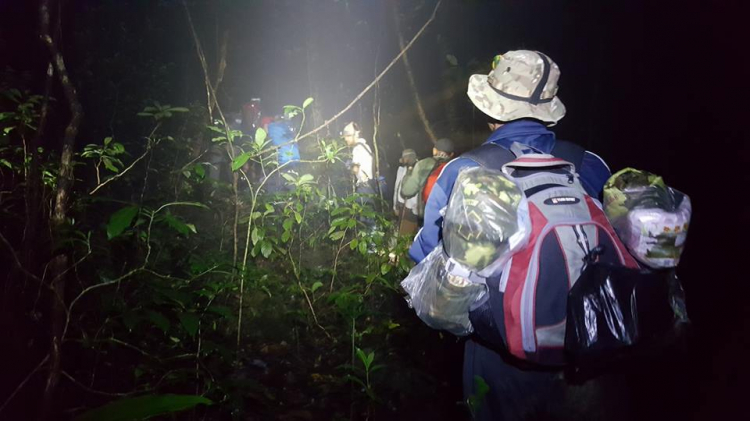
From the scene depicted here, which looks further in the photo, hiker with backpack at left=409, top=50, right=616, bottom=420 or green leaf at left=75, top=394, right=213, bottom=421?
hiker with backpack at left=409, top=50, right=616, bottom=420

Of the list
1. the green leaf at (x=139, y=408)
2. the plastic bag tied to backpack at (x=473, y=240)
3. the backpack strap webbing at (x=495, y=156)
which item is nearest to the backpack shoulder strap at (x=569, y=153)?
the backpack strap webbing at (x=495, y=156)

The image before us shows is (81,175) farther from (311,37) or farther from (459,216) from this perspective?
(311,37)

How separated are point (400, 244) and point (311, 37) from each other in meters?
9.92

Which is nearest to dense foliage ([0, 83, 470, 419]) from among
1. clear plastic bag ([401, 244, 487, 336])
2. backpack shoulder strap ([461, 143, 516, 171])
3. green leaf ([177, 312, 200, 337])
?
green leaf ([177, 312, 200, 337])

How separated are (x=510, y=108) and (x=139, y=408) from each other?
1.61 metres

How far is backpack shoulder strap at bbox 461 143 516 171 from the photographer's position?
1641 millimetres

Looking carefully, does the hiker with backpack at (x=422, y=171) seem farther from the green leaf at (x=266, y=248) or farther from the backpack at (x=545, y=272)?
the backpack at (x=545, y=272)

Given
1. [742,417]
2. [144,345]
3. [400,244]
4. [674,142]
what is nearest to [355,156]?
[400,244]

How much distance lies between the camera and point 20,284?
2807 millimetres

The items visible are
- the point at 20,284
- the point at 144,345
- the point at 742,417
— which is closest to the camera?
the point at 144,345

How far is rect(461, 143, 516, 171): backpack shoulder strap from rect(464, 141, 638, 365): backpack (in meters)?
0.13

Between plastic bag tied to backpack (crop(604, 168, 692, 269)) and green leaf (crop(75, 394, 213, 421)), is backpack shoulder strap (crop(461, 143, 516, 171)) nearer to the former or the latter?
plastic bag tied to backpack (crop(604, 168, 692, 269))

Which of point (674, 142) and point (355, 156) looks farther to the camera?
point (355, 156)

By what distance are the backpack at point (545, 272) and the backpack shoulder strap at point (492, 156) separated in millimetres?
131
